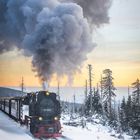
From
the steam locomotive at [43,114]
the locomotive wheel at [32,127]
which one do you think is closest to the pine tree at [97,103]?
the steam locomotive at [43,114]

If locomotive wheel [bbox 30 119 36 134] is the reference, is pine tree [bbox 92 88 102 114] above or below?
above

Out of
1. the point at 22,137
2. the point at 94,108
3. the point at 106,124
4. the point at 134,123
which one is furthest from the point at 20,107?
the point at 94,108

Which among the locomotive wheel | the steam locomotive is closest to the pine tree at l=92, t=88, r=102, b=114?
the steam locomotive

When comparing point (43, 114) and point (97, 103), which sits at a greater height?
point (97, 103)

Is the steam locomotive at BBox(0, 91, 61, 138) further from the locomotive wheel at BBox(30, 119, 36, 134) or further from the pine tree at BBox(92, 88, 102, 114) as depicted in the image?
the pine tree at BBox(92, 88, 102, 114)

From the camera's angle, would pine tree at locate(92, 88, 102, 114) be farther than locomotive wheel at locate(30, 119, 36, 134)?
Yes

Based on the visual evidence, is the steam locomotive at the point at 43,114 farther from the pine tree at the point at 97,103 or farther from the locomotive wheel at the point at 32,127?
the pine tree at the point at 97,103

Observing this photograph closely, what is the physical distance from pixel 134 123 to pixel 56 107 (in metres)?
6.42

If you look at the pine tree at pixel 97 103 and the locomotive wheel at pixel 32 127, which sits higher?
the pine tree at pixel 97 103

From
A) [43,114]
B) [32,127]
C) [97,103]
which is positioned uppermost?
[97,103]

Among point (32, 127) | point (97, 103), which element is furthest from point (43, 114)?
point (97, 103)

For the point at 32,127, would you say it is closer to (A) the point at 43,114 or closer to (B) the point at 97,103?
(A) the point at 43,114

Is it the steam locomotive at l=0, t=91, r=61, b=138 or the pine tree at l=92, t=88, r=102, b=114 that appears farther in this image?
the pine tree at l=92, t=88, r=102, b=114

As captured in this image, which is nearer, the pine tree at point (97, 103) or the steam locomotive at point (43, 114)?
the steam locomotive at point (43, 114)
